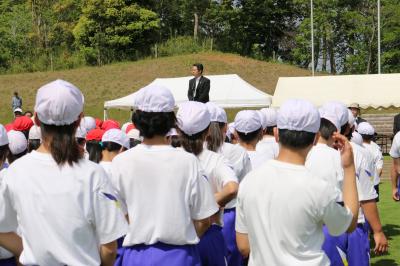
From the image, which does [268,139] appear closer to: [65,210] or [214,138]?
[214,138]

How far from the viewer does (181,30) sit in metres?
61.6

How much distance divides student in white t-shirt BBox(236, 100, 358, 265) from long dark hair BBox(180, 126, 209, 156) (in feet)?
3.88

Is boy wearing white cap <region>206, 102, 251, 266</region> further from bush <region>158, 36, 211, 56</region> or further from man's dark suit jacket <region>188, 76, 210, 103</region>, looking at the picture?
bush <region>158, 36, 211, 56</region>

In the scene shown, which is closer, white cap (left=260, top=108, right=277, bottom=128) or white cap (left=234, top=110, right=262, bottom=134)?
white cap (left=234, top=110, right=262, bottom=134)

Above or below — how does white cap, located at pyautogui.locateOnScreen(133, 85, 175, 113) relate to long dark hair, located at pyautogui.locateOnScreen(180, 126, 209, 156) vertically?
above

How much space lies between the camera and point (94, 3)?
49219mm

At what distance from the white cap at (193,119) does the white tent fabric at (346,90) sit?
14.8 metres

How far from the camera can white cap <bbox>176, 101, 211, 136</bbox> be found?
4281mm

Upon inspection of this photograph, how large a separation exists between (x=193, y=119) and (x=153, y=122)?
780 millimetres

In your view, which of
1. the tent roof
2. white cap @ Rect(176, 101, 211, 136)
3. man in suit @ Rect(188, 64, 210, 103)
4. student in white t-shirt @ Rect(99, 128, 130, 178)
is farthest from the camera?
the tent roof

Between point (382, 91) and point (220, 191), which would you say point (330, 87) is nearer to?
point (382, 91)

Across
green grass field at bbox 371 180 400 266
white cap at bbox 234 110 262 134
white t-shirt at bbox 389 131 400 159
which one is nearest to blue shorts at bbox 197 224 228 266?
white cap at bbox 234 110 262 134

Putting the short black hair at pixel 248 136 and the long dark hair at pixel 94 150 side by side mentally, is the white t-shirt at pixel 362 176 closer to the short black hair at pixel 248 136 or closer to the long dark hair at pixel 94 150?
the short black hair at pixel 248 136

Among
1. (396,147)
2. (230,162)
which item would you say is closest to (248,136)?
(230,162)
